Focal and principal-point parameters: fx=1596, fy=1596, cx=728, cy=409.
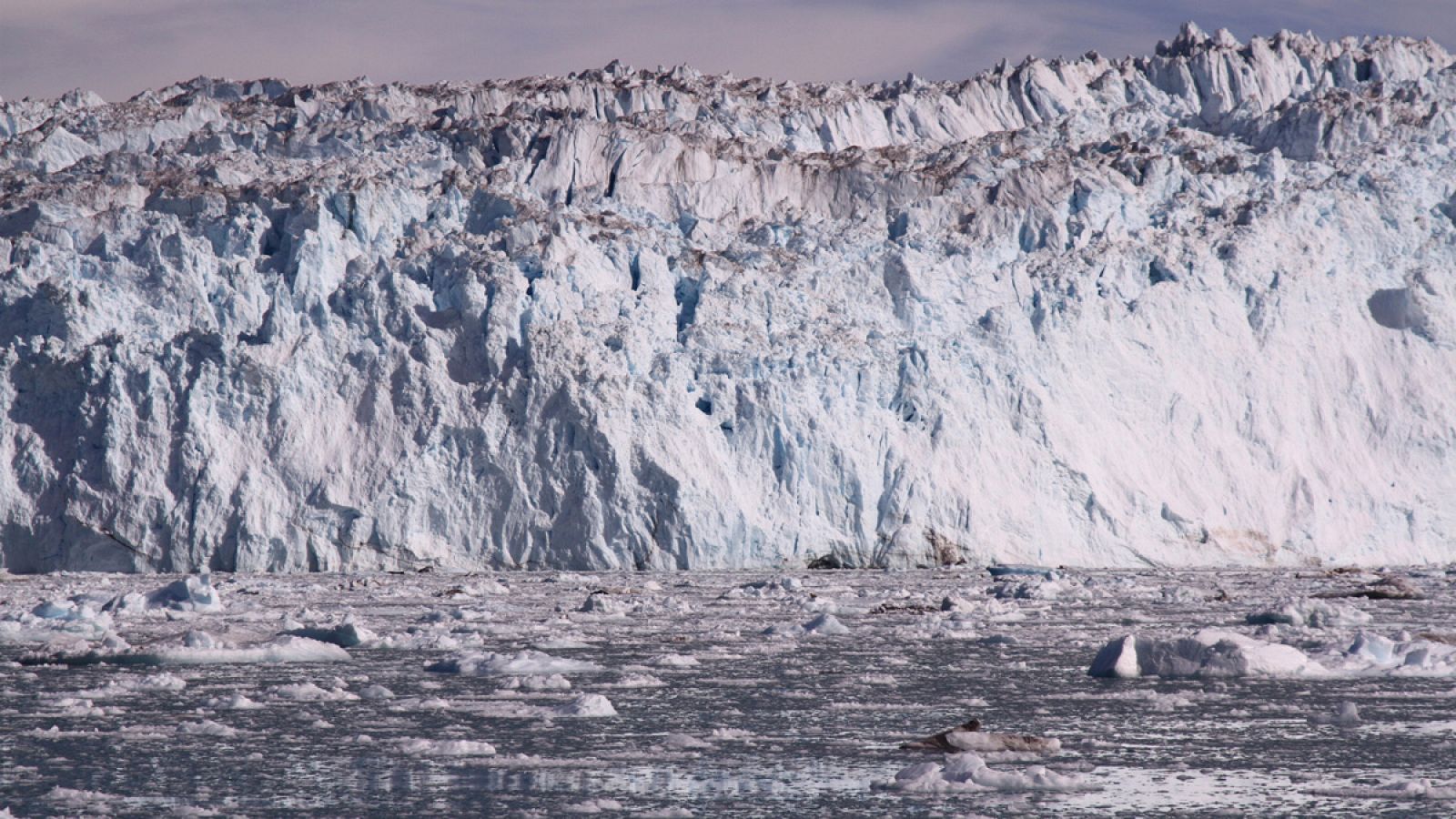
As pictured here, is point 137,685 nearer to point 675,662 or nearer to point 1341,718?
point 675,662

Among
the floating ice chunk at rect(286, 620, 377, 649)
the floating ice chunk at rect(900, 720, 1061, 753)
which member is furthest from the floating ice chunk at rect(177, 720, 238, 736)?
the floating ice chunk at rect(286, 620, 377, 649)

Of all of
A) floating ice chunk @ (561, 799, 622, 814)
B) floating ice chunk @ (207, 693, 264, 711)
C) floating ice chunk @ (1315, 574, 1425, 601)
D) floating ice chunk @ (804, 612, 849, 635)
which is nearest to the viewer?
floating ice chunk @ (561, 799, 622, 814)

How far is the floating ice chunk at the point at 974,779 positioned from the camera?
744 centimetres

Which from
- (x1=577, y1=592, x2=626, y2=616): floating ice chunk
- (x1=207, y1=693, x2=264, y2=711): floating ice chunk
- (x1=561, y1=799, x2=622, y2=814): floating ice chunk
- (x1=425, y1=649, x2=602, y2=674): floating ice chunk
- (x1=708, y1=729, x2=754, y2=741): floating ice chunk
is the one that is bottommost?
(x1=561, y1=799, x2=622, y2=814): floating ice chunk

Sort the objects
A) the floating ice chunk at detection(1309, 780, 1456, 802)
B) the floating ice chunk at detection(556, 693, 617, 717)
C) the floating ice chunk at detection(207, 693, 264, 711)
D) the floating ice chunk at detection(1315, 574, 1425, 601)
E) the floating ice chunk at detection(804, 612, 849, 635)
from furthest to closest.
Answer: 1. the floating ice chunk at detection(1315, 574, 1425, 601)
2. the floating ice chunk at detection(804, 612, 849, 635)
3. the floating ice chunk at detection(207, 693, 264, 711)
4. the floating ice chunk at detection(556, 693, 617, 717)
5. the floating ice chunk at detection(1309, 780, 1456, 802)

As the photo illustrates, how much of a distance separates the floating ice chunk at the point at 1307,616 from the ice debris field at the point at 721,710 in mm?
36

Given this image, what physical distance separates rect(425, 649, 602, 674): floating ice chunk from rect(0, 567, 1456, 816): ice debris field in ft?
0.09

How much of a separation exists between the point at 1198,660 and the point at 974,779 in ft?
17.4

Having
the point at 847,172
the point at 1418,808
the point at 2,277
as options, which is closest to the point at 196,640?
the point at 1418,808

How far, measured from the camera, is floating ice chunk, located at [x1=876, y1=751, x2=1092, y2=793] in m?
7.44

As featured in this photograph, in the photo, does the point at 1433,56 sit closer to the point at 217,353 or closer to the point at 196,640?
the point at 217,353

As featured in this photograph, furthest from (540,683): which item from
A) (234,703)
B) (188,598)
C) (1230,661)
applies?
(188,598)

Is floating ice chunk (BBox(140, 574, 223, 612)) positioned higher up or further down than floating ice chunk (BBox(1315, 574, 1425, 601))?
further down

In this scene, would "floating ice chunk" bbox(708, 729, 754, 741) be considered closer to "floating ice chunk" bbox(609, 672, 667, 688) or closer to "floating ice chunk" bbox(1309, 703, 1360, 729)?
"floating ice chunk" bbox(609, 672, 667, 688)
